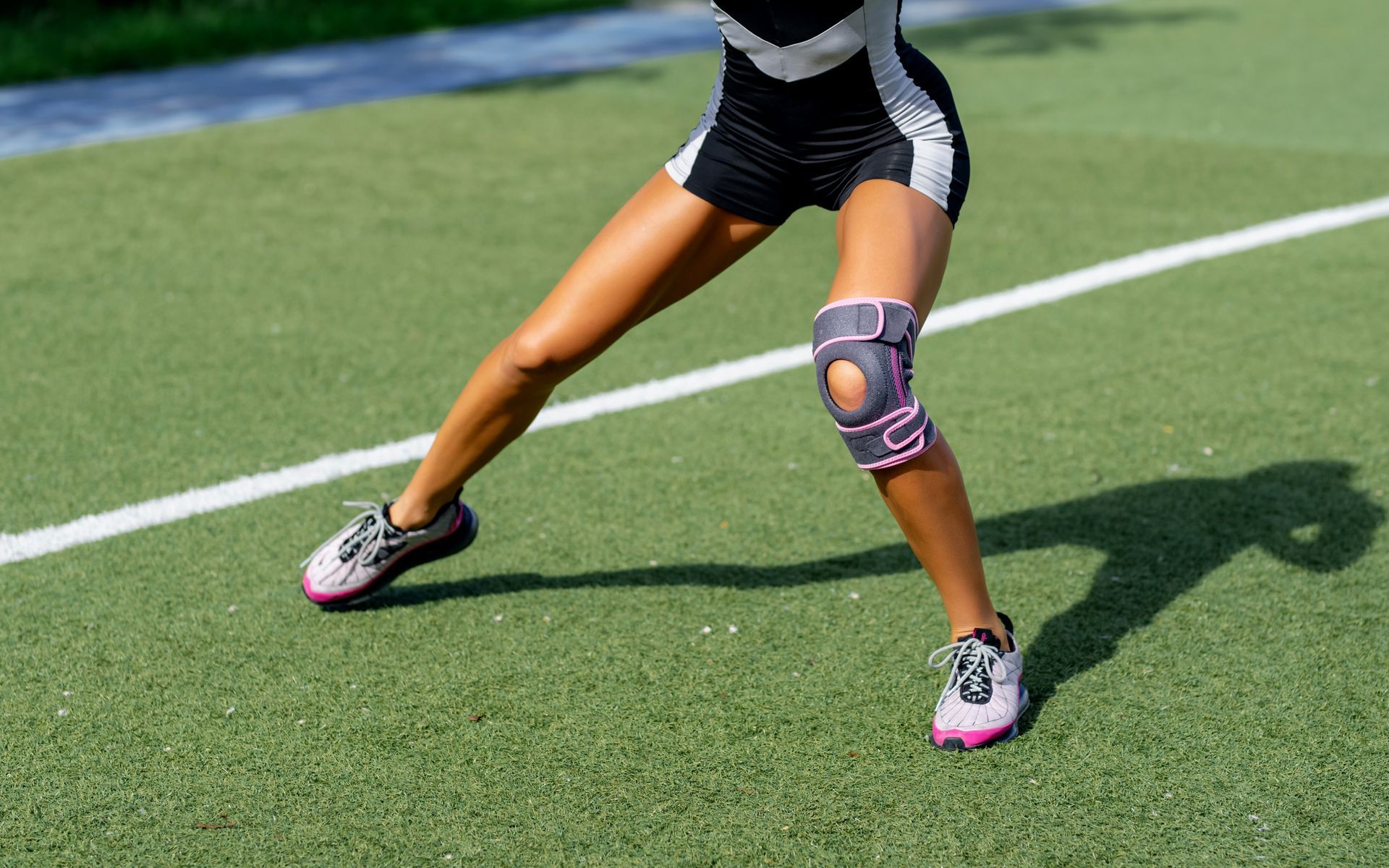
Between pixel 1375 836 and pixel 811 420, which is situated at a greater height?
pixel 1375 836

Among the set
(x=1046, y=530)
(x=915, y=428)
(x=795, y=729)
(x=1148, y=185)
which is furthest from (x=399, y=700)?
(x=1148, y=185)

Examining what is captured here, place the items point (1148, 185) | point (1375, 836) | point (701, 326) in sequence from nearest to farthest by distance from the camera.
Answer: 1. point (1375, 836)
2. point (701, 326)
3. point (1148, 185)

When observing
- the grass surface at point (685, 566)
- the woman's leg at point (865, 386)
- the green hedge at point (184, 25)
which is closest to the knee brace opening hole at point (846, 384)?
the woman's leg at point (865, 386)

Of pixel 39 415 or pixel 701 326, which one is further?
pixel 701 326

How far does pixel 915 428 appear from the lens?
10.1ft

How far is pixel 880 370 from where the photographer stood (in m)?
3.06

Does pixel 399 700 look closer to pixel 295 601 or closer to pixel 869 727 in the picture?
pixel 295 601

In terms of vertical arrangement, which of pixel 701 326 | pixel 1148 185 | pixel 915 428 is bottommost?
pixel 1148 185

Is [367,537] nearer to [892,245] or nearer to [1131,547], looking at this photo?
[892,245]

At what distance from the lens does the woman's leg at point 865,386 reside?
10.2 ft

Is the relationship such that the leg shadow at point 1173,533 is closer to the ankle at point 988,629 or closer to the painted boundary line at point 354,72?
the ankle at point 988,629

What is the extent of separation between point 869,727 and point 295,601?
1.53m

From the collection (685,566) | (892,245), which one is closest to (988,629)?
(892,245)

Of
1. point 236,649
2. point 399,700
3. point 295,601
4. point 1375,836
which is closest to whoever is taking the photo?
point 1375,836
